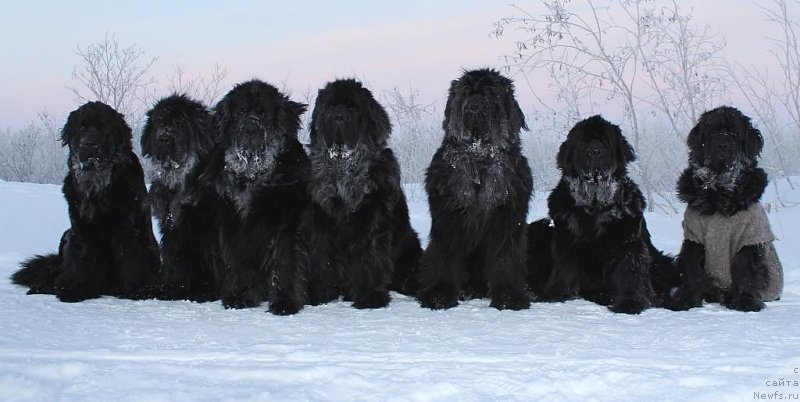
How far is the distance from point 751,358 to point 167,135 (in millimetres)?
4353

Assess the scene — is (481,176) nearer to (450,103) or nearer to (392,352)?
(450,103)

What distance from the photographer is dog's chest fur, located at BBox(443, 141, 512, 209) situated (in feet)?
17.1

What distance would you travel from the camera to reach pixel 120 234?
5590mm

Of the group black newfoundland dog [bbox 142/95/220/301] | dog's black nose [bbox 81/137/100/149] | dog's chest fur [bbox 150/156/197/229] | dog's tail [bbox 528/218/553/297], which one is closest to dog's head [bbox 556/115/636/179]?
dog's tail [bbox 528/218/553/297]

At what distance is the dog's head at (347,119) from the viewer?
5.21m

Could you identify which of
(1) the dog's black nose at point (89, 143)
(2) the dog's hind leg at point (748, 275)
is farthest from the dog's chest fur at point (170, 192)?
(2) the dog's hind leg at point (748, 275)

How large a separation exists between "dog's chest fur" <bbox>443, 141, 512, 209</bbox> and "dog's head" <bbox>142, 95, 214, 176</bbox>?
205 cm

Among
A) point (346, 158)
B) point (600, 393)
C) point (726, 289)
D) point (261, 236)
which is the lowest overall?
point (600, 393)

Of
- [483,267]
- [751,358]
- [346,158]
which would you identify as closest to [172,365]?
[346,158]

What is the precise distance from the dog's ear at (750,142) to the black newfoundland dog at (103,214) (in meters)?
4.77

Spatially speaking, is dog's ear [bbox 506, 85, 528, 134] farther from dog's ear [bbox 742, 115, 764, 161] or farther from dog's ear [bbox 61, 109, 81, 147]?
dog's ear [bbox 61, 109, 81, 147]

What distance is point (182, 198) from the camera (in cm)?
537

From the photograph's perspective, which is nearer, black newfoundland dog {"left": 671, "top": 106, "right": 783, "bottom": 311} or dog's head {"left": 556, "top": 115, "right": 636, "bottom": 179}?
black newfoundland dog {"left": 671, "top": 106, "right": 783, "bottom": 311}

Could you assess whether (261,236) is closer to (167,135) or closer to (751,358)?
(167,135)
